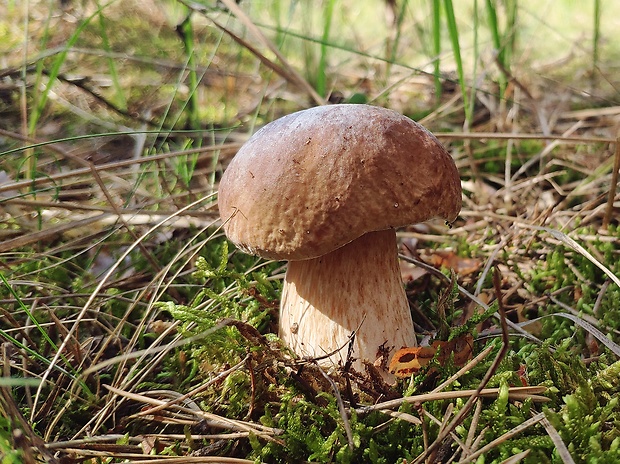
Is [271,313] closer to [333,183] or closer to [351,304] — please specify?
[351,304]

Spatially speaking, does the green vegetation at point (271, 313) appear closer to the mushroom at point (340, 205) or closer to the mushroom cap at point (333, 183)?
the mushroom at point (340, 205)

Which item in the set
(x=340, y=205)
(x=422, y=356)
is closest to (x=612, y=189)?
(x=422, y=356)

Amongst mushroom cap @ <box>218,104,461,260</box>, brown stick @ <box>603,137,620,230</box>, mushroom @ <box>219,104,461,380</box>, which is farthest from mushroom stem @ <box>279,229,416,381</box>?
brown stick @ <box>603,137,620,230</box>

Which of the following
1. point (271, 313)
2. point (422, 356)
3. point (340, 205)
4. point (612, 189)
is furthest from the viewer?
point (612, 189)

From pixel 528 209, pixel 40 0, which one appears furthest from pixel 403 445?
pixel 40 0

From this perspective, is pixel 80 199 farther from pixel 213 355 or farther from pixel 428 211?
pixel 428 211

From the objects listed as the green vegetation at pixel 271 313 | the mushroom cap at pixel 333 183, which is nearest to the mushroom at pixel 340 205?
the mushroom cap at pixel 333 183

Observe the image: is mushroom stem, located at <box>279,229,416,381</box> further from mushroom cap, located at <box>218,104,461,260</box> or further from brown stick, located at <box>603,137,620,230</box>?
brown stick, located at <box>603,137,620,230</box>
